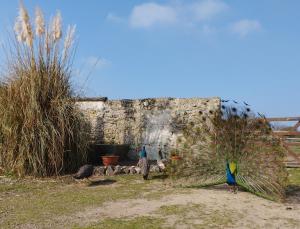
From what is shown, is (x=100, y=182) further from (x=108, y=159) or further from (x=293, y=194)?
(x=293, y=194)

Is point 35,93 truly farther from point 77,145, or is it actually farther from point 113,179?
point 113,179

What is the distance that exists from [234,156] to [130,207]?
2122mm

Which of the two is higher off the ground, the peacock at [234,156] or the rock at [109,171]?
the peacock at [234,156]

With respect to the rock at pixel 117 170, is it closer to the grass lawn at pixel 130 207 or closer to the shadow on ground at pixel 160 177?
the shadow on ground at pixel 160 177

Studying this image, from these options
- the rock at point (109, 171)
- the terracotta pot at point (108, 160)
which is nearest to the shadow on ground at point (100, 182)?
the rock at point (109, 171)

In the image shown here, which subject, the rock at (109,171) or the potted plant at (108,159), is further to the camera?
the potted plant at (108,159)

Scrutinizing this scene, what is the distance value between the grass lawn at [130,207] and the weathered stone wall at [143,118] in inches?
140

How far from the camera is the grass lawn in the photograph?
491cm

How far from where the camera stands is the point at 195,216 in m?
5.14

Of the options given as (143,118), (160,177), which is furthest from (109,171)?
(143,118)

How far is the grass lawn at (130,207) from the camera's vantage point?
4910 mm

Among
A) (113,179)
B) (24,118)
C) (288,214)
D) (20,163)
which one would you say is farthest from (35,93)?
(288,214)

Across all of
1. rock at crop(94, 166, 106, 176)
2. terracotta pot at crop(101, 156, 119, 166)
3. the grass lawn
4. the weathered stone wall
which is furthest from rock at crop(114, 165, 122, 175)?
the weathered stone wall

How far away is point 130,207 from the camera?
577 cm
